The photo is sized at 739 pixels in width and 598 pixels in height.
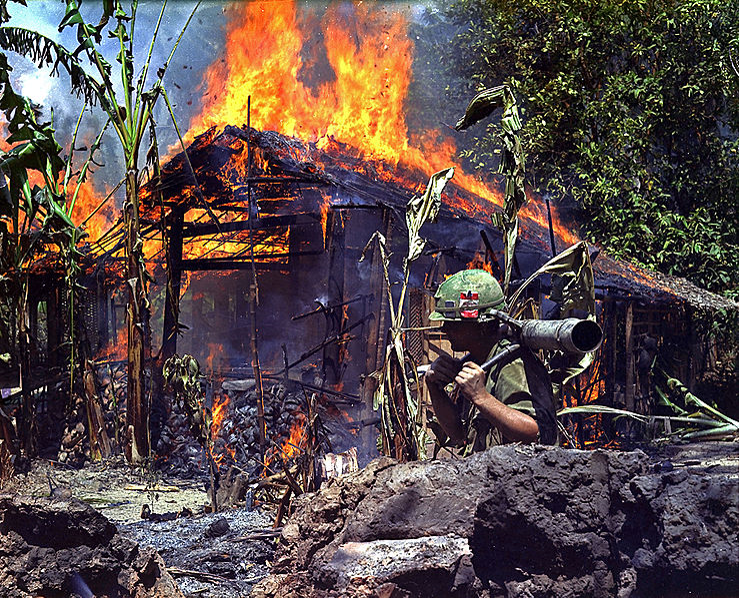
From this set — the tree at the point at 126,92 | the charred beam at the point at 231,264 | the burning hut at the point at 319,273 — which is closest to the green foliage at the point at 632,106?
the burning hut at the point at 319,273

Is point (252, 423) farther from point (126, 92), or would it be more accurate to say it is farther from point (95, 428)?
point (126, 92)

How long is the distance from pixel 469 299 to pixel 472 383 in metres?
0.40

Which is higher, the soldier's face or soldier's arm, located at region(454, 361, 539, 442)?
the soldier's face

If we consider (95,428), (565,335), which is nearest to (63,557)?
(95,428)

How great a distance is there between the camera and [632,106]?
189 inches

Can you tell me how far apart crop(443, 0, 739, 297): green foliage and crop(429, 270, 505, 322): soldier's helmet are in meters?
2.05

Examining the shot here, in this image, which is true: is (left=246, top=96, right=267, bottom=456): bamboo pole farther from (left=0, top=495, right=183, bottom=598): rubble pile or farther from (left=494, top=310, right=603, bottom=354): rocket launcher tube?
(left=494, top=310, right=603, bottom=354): rocket launcher tube

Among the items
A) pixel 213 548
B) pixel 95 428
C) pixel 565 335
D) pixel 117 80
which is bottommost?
pixel 213 548

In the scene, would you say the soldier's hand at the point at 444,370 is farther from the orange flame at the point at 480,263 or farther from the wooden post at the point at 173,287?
the wooden post at the point at 173,287

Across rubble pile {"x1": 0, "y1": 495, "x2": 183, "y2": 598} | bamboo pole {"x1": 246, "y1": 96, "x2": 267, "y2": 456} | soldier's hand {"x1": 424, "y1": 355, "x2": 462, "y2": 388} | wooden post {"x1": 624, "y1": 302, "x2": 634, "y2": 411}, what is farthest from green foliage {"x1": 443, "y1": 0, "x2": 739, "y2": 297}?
rubble pile {"x1": 0, "y1": 495, "x2": 183, "y2": 598}

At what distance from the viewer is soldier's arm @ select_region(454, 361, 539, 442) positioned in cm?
301

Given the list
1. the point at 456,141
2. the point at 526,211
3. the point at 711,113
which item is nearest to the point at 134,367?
the point at 456,141

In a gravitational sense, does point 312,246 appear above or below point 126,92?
below

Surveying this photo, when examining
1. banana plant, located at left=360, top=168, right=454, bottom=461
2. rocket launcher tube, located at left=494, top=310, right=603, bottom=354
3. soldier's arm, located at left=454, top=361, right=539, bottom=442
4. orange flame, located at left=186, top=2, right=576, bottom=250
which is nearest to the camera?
rocket launcher tube, located at left=494, top=310, right=603, bottom=354
